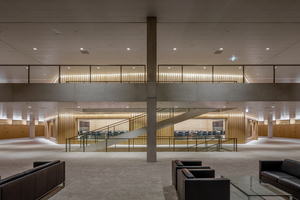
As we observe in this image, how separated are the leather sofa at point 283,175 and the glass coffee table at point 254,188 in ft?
1.09

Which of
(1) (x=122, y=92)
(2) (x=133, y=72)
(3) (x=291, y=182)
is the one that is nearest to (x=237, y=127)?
(2) (x=133, y=72)

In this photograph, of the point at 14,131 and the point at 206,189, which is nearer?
the point at 206,189

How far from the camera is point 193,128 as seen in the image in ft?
73.7

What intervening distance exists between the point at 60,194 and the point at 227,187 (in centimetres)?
428

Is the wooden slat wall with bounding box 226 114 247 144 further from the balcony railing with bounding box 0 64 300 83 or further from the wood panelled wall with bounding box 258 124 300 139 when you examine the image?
the wood panelled wall with bounding box 258 124 300 139

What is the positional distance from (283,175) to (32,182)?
660 cm

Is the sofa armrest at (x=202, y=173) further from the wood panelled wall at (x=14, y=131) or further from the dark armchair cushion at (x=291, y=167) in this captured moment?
the wood panelled wall at (x=14, y=131)

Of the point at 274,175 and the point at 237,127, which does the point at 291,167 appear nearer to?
the point at 274,175

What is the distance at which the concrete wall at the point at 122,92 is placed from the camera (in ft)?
34.3

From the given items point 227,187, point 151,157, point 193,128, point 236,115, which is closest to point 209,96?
point 151,157

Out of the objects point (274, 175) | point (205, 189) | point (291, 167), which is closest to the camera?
point (205, 189)

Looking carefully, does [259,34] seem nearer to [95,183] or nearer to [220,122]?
[95,183]

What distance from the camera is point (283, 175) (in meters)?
5.70

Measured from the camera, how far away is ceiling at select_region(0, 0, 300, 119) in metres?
7.90
